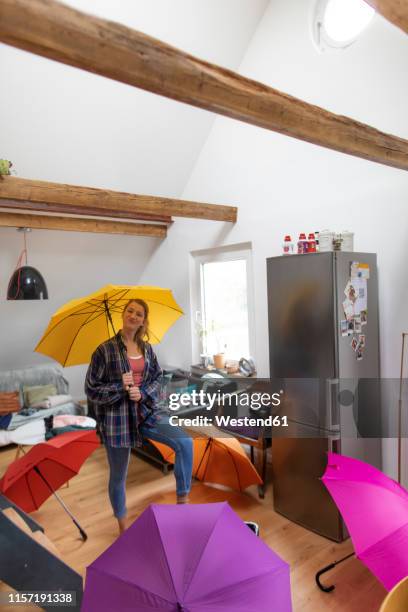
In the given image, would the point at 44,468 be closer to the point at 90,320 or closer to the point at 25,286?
the point at 90,320

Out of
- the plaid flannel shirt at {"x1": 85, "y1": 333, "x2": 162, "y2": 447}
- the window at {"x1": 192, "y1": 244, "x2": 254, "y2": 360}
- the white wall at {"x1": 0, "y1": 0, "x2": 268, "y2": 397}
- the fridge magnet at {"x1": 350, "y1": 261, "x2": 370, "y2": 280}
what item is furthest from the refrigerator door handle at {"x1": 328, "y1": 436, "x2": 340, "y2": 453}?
the white wall at {"x1": 0, "y1": 0, "x2": 268, "y2": 397}

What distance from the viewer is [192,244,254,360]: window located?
14.0ft

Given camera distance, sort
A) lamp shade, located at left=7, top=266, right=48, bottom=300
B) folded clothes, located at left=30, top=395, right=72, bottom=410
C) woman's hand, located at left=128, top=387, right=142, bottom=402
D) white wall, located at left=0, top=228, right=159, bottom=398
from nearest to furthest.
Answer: woman's hand, located at left=128, top=387, right=142, bottom=402 → lamp shade, located at left=7, top=266, right=48, bottom=300 → white wall, located at left=0, top=228, right=159, bottom=398 → folded clothes, located at left=30, top=395, right=72, bottom=410

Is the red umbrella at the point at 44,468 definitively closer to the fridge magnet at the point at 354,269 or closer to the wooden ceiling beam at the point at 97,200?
the wooden ceiling beam at the point at 97,200

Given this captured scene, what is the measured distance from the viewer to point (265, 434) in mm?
3375

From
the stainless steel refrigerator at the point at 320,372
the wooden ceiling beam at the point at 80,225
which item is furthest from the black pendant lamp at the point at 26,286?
the stainless steel refrigerator at the point at 320,372

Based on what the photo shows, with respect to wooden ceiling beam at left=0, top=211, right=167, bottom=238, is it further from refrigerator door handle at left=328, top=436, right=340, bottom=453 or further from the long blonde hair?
refrigerator door handle at left=328, top=436, right=340, bottom=453

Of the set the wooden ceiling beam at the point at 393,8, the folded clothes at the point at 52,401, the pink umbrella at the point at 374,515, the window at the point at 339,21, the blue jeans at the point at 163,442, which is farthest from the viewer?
the folded clothes at the point at 52,401

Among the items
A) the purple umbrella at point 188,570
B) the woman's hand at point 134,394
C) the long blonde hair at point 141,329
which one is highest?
the long blonde hair at point 141,329

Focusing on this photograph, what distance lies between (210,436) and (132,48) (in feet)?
8.59

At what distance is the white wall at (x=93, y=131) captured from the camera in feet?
11.1

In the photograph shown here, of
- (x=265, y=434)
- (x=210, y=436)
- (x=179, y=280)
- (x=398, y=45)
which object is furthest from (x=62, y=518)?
(x=398, y=45)

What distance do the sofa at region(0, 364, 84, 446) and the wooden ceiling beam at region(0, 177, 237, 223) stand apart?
2069 mm

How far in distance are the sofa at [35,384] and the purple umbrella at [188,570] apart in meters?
3.62
